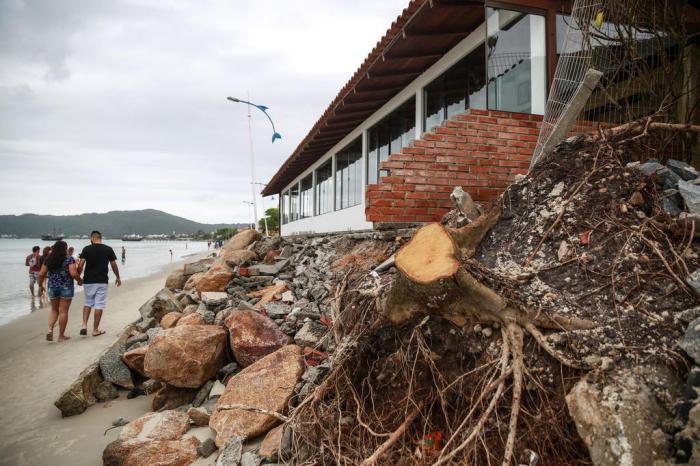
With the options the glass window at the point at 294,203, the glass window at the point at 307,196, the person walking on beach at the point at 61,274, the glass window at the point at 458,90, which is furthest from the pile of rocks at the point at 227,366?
the glass window at the point at 294,203

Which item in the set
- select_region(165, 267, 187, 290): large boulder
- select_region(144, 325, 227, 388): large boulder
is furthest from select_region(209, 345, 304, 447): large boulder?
select_region(165, 267, 187, 290): large boulder

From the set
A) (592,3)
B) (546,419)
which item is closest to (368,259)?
(546,419)

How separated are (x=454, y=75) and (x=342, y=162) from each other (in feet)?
16.7

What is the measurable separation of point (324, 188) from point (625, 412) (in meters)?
11.2

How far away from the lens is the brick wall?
477cm

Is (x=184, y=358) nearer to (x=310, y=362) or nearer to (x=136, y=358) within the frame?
(x=136, y=358)

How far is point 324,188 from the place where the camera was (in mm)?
12539

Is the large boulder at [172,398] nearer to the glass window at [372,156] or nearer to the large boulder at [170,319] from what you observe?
the large boulder at [170,319]

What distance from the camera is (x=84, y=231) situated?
160 metres

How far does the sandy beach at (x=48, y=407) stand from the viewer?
13.0 ft

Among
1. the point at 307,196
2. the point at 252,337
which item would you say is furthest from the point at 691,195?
the point at 307,196

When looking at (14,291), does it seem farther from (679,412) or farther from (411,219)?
(679,412)

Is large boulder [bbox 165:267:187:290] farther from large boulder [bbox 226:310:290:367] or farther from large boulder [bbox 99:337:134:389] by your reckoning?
large boulder [bbox 226:310:290:367]

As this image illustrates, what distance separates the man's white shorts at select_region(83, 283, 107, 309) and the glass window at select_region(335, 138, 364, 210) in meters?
5.59
